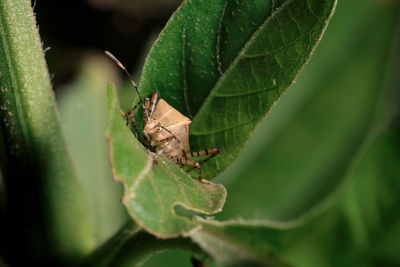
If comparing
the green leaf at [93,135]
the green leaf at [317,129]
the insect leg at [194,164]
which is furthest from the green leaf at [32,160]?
the green leaf at [317,129]

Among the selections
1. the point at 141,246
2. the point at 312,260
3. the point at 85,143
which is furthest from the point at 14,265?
the point at 85,143

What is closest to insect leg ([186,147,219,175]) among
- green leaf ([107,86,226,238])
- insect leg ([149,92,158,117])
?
insect leg ([149,92,158,117])

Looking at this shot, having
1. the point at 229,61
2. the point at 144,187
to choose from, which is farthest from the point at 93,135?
the point at 144,187

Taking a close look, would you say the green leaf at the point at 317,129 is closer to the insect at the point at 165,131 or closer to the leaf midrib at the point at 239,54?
the insect at the point at 165,131

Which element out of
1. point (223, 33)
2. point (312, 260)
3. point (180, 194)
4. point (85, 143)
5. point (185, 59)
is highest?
point (223, 33)

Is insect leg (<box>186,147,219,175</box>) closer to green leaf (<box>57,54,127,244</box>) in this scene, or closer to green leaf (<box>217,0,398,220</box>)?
green leaf (<box>57,54,127,244</box>)

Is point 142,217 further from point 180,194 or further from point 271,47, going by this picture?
point 271,47

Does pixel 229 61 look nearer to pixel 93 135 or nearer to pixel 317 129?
pixel 317 129
